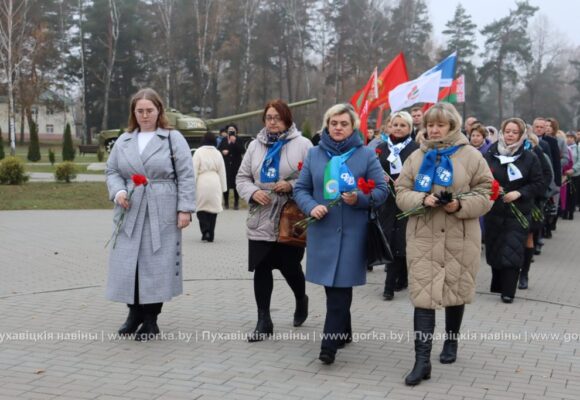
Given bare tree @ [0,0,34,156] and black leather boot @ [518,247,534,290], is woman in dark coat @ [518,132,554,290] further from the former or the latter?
bare tree @ [0,0,34,156]

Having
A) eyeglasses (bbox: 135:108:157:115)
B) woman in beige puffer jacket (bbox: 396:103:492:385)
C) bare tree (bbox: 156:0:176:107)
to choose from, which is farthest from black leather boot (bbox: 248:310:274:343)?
bare tree (bbox: 156:0:176:107)

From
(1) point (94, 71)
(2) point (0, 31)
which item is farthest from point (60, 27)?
(2) point (0, 31)

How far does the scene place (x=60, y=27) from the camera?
56.0 metres

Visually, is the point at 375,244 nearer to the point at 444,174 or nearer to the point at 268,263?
the point at 444,174

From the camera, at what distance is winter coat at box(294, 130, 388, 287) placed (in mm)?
4957

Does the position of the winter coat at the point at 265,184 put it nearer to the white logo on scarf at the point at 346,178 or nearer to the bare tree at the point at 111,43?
the white logo on scarf at the point at 346,178

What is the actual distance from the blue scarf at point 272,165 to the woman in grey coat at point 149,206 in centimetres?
56

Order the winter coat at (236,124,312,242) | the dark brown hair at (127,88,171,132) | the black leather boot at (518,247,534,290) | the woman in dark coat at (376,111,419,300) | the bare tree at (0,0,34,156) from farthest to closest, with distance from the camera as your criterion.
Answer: the bare tree at (0,0,34,156) < the black leather boot at (518,247,534,290) < the woman in dark coat at (376,111,419,300) < the dark brown hair at (127,88,171,132) < the winter coat at (236,124,312,242)

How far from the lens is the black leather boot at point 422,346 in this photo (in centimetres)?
470

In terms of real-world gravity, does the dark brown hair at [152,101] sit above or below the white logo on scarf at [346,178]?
above

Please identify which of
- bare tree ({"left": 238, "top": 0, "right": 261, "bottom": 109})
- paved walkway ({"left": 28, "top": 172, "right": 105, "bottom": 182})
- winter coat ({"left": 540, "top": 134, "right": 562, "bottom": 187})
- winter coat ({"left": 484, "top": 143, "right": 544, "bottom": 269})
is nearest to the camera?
winter coat ({"left": 484, "top": 143, "right": 544, "bottom": 269})

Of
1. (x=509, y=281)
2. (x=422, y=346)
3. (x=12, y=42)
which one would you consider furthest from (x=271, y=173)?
(x=12, y=42)

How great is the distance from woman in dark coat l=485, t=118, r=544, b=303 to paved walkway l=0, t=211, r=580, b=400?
0.41 m

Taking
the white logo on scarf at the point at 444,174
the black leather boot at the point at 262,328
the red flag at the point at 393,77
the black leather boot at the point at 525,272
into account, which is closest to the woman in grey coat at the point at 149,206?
the black leather boot at the point at 262,328
